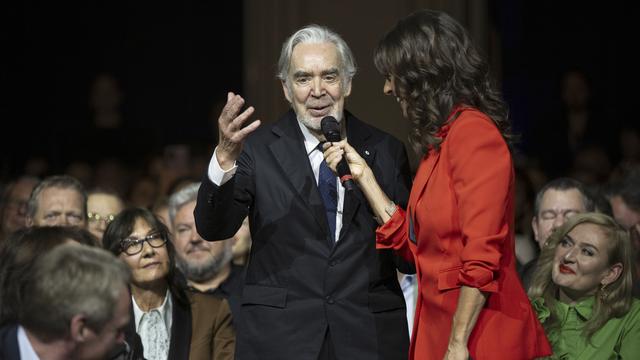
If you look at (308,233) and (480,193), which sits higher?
(480,193)

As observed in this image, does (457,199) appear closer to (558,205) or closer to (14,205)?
(558,205)

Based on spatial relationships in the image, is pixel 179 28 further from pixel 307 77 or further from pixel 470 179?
pixel 470 179

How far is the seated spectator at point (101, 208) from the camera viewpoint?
633 centimetres

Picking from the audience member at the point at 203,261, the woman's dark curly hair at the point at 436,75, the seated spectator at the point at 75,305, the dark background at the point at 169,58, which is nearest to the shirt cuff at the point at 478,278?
the woman's dark curly hair at the point at 436,75

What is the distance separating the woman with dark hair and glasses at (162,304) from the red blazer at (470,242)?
1.52 meters

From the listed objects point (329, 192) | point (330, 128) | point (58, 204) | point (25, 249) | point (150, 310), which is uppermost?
point (330, 128)

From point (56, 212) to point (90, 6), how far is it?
17.3 feet

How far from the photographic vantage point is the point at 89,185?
870cm

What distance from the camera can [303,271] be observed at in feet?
13.2

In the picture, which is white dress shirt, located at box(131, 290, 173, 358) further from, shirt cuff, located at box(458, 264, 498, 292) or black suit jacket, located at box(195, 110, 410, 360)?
shirt cuff, located at box(458, 264, 498, 292)

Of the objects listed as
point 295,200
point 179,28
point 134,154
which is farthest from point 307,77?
point 179,28

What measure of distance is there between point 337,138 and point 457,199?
0.50 m

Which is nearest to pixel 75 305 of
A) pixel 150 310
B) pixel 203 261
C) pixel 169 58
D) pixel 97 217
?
pixel 150 310

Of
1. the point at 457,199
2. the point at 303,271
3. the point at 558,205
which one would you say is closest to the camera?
the point at 457,199
